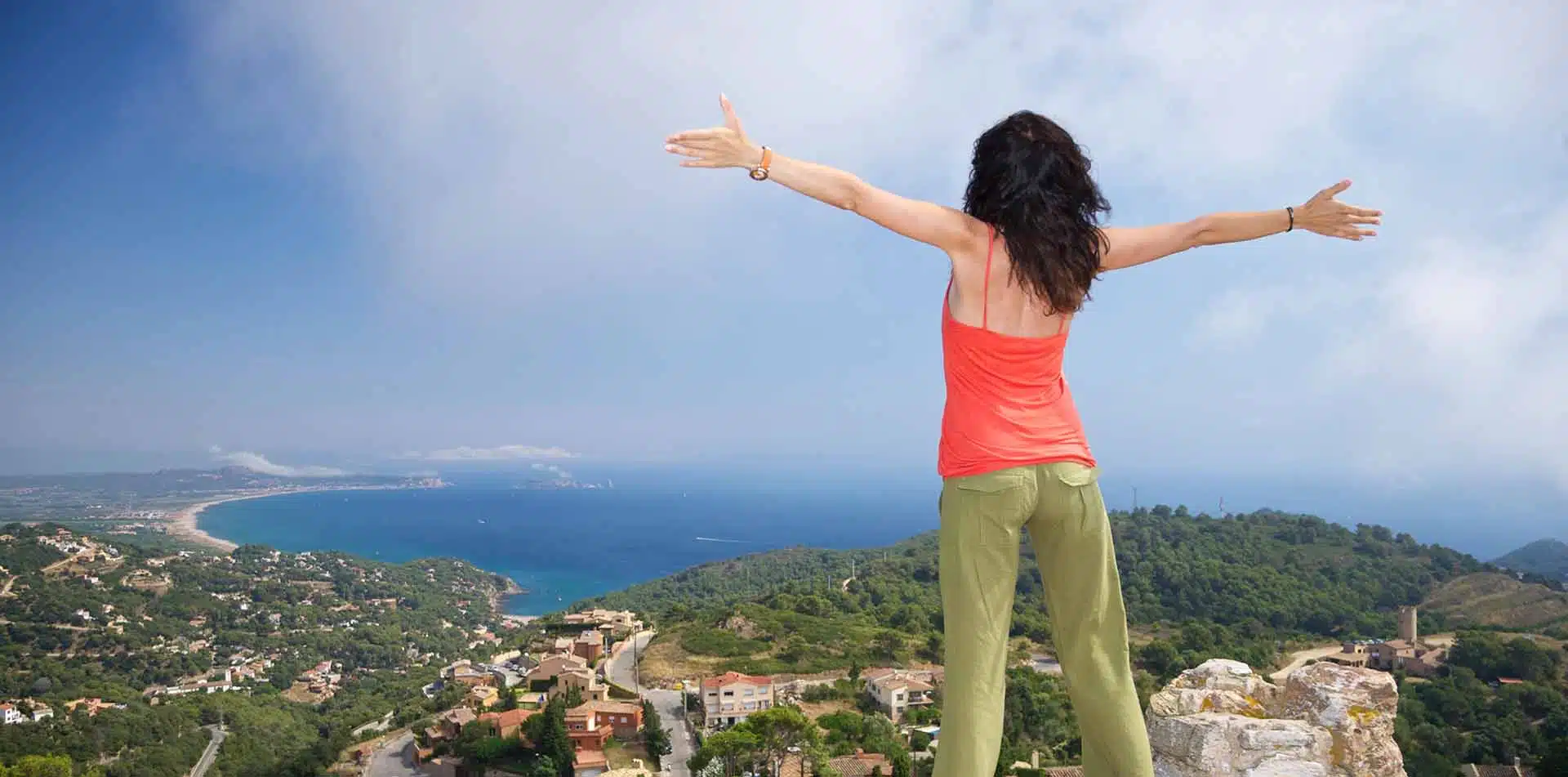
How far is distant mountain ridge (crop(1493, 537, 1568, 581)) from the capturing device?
6475 cm

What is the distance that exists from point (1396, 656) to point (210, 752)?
40914 mm

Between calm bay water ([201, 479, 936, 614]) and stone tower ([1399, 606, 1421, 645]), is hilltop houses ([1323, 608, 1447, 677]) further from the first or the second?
calm bay water ([201, 479, 936, 614])

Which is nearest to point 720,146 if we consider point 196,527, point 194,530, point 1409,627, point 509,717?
point 509,717

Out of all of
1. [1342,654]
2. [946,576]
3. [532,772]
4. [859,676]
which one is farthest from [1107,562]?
[1342,654]

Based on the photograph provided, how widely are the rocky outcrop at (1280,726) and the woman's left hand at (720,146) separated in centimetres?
290

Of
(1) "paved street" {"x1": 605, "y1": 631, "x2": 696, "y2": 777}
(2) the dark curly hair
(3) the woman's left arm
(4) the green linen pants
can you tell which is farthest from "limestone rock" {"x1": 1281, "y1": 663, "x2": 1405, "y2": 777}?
(1) "paved street" {"x1": 605, "y1": 631, "x2": 696, "y2": 777}

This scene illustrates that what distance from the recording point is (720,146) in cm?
245

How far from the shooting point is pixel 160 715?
2944 centimetres

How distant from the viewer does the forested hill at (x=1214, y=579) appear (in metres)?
39.7

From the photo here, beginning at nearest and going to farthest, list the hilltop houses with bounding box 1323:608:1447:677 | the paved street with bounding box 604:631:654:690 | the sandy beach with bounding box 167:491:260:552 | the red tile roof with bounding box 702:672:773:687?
the red tile roof with bounding box 702:672:773:687
the paved street with bounding box 604:631:654:690
the hilltop houses with bounding box 1323:608:1447:677
the sandy beach with bounding box 167:491:260:552

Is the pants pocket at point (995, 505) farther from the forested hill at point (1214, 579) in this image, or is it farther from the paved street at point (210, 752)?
the paved street at point (210, 752)

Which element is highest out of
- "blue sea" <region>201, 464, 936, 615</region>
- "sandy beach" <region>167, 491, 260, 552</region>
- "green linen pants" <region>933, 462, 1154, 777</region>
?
"green linen pants" <region>933, 462, 1154, 777</region>

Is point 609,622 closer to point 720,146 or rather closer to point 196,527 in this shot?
point 720,146

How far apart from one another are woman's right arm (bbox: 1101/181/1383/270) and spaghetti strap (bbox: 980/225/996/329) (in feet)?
1.44
